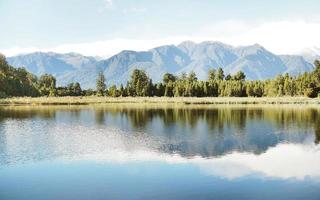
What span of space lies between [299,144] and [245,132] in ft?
29.9

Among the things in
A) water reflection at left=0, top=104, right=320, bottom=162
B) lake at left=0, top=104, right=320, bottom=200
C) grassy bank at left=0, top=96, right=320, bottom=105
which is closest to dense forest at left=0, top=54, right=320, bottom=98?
grassy bank at left=0, top=96, right=320, bottom=105

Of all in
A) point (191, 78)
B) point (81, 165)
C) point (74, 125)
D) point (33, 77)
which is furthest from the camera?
A: point (33, 77)

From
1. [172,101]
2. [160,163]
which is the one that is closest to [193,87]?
[172,101]

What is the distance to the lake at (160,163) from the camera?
23.2 meters

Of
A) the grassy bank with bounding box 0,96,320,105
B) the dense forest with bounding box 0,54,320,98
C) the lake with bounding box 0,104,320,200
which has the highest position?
the dense forest with bounding box 0,54,320,98

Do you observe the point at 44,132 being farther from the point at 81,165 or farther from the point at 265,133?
the point at 265,133

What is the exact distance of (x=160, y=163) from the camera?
101 ft

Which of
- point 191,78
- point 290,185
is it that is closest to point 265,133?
point 290,185

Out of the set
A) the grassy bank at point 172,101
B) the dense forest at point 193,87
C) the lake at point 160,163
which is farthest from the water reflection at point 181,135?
the dense forest at point 193,87

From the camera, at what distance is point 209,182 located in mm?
25125

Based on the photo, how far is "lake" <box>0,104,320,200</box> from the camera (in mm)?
23250

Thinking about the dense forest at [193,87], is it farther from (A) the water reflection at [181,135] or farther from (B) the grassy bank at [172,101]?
(A) the water reflection at [181,135]

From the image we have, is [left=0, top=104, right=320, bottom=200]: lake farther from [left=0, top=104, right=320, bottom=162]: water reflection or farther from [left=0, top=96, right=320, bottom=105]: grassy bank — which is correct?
[left=0, top=96, right=320, bottom=105]: grassy bank

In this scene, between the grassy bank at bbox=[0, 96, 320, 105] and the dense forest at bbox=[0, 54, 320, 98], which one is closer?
the grassy bank at bbox=[0, 96, 320, 105]
